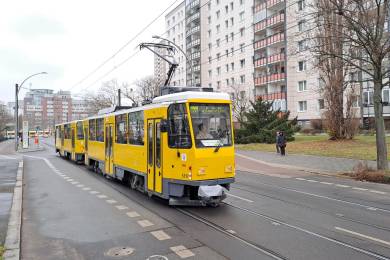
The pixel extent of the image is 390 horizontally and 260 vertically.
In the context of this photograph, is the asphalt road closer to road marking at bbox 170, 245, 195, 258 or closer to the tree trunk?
road marking at bbox 170, 245, 195, 258

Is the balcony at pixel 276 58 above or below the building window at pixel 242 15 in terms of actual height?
below

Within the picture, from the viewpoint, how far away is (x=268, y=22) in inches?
2136

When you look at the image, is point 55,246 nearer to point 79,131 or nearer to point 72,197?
point 72,197

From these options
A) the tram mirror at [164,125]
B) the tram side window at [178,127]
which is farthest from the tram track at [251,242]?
the tram mirror at [164,125]

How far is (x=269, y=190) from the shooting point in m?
12.7

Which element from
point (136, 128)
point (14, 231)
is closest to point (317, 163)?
point (136, 128)

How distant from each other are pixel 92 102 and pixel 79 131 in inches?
1864

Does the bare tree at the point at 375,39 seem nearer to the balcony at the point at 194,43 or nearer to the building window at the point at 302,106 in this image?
the building window at the point at 302,106

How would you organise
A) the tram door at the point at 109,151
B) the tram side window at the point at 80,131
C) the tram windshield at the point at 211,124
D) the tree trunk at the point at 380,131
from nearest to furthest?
the tram windshield at the point at 211,124 < the tram door at the point at 109,151 < the tree trunk at the point at 380,131 < the tram side window at the point at 80,131

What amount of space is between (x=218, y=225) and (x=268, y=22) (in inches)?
1985

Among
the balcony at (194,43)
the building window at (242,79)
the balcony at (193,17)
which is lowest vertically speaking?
the building window at (242,79)

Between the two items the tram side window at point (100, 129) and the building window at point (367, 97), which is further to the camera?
the building window at point (367, 97)

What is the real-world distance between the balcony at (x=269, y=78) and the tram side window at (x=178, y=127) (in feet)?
147

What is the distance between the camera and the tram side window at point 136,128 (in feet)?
37.3
